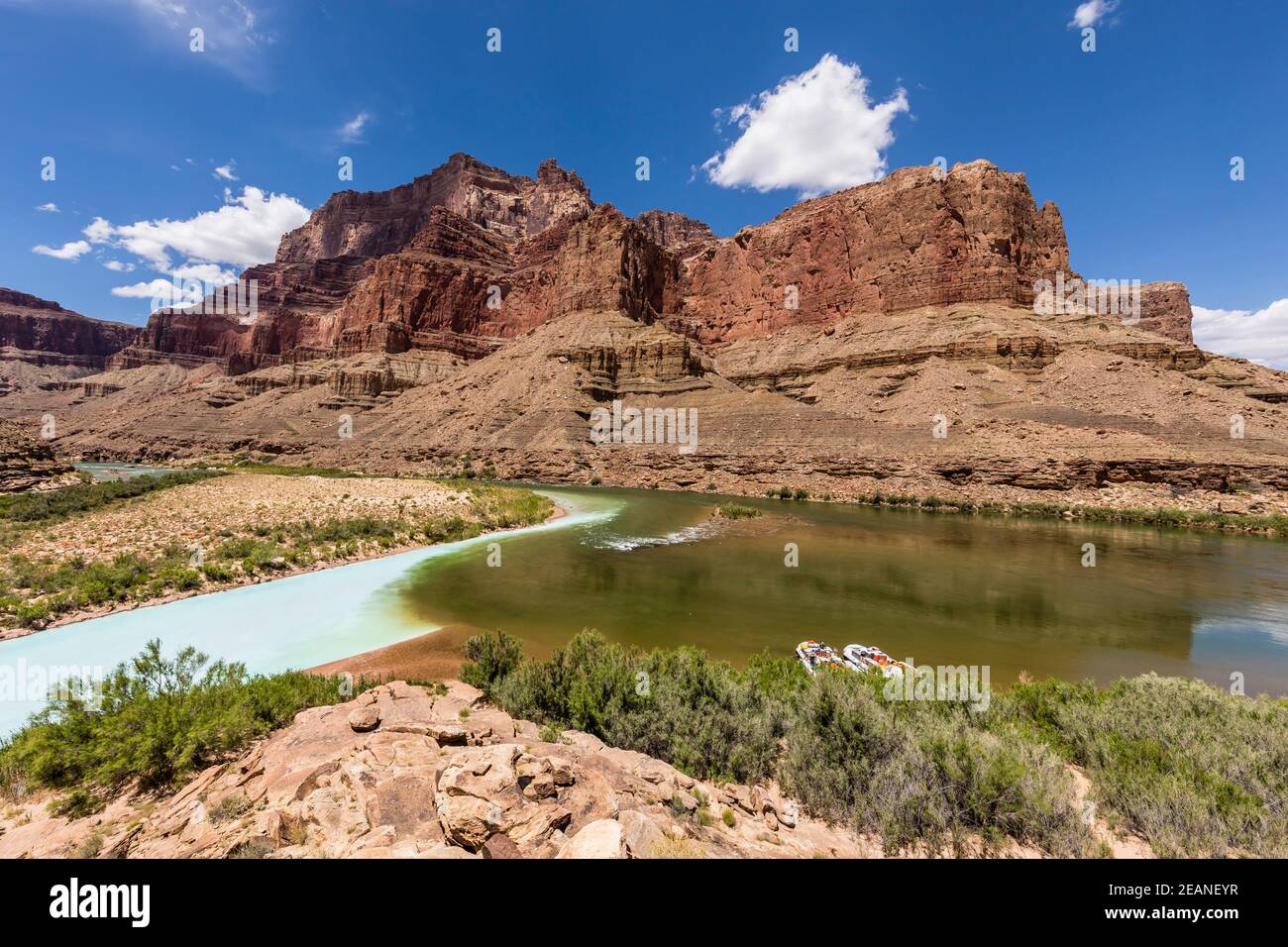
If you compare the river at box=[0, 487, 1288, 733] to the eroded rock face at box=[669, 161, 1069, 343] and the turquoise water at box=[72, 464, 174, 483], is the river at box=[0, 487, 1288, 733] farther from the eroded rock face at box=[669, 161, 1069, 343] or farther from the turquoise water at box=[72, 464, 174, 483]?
the eroded rock face at box=[669, 161, 1069, 343]

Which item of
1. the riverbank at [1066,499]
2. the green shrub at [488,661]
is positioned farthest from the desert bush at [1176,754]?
the riverbank at [1066,499]

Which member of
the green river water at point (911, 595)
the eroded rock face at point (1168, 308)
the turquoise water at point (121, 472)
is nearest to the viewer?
the green river water at point (911, 595)

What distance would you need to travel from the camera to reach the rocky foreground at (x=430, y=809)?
9.57 ft

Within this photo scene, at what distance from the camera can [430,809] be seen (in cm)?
333

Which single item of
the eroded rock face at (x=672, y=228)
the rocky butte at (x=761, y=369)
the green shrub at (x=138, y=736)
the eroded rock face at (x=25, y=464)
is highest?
the eroded rock face at (x=672, y=228)

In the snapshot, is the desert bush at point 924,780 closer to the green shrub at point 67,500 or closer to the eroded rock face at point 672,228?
the green shrub at point 67,500

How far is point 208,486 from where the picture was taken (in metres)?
25.3

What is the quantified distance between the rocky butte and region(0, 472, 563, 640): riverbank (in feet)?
92.7

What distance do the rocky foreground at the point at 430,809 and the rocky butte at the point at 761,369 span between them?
133ft

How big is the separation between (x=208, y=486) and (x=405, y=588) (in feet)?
66.2

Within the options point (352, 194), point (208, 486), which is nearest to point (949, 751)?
point (208, 486)

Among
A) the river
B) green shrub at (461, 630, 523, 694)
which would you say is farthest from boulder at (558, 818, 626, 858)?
the river

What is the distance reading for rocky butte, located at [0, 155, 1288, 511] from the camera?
37844 millimetres
